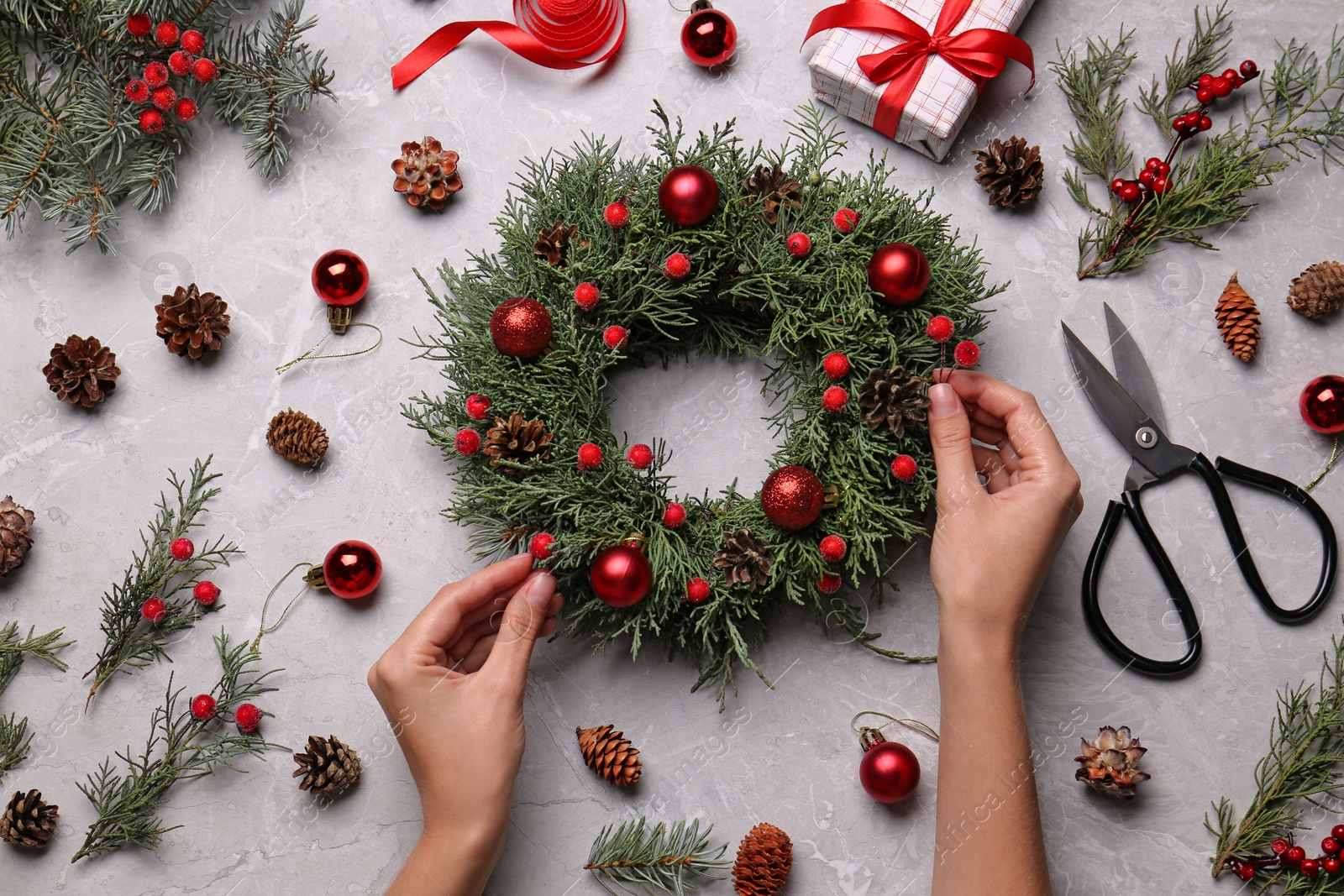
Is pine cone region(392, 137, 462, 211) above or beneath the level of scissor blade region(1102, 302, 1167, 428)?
beneath

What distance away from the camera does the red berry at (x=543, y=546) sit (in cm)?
161

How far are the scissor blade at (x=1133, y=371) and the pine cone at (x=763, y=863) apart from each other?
3.73ft

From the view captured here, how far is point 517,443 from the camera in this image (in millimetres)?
1632

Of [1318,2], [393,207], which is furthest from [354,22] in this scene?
[1318,2]

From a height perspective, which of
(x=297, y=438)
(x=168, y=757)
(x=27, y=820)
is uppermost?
(x=297, y=438)

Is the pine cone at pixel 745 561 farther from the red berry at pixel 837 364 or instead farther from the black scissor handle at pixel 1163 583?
the black scissor handle at pixel 1163 583

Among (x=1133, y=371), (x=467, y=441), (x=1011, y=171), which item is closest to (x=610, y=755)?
(x=467, y=441)

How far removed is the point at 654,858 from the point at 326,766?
0.66 meters

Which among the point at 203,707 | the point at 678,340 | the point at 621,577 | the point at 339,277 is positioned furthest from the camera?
the point at 339,277

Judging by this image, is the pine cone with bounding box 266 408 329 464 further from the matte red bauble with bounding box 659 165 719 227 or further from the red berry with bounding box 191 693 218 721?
the matte red bauble with bounding box 659 165 719 227

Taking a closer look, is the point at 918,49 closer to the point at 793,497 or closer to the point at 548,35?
the point at 548,35

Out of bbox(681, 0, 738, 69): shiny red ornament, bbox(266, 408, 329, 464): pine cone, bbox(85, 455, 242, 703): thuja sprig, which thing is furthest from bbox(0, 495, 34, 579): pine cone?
bbox(681, 0, 738, 69): shiny red ornament

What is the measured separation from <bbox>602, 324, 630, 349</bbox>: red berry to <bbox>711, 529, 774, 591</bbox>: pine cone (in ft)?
1.32

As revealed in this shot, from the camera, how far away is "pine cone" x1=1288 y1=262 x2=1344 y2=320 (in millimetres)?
1883
